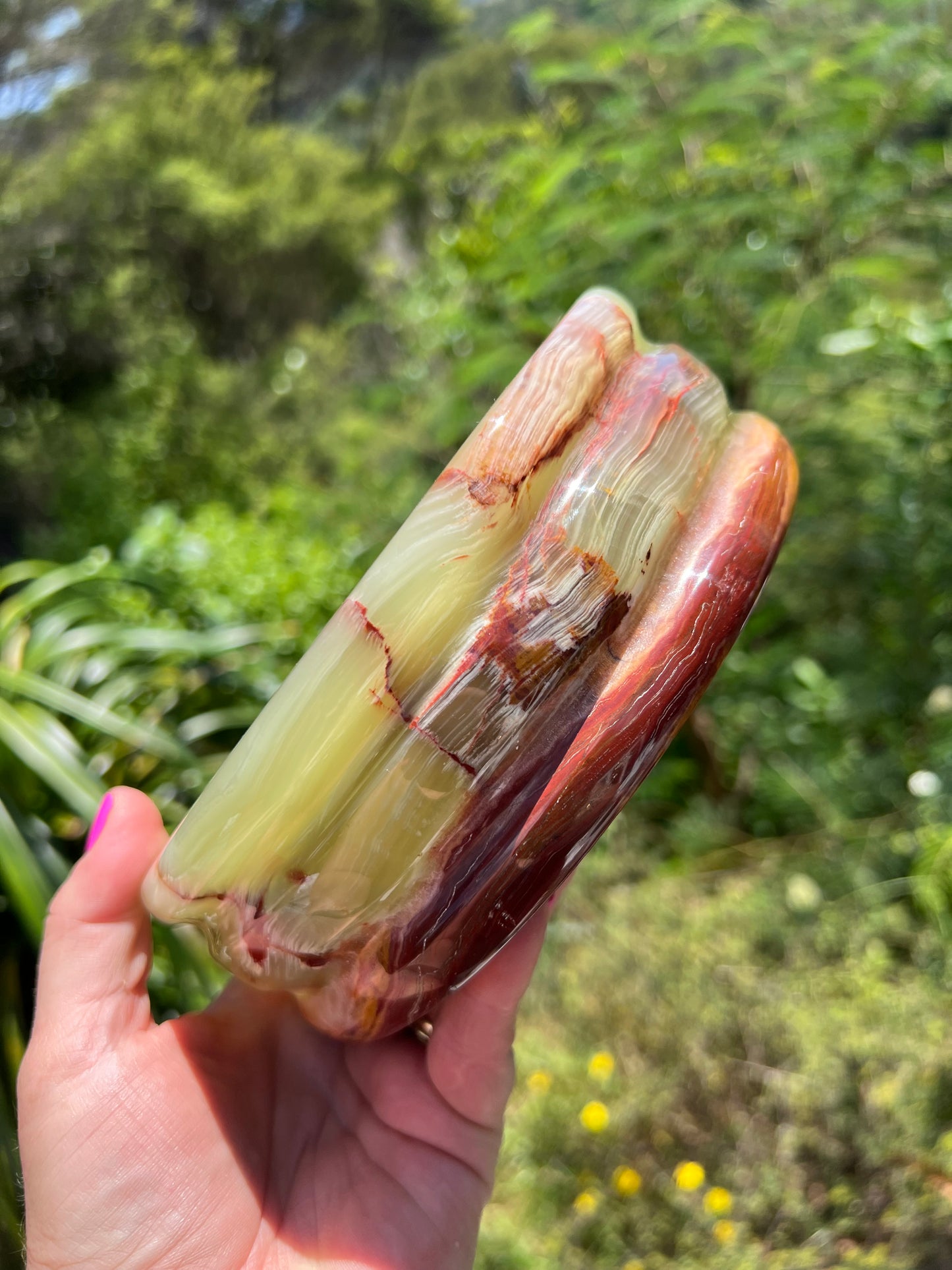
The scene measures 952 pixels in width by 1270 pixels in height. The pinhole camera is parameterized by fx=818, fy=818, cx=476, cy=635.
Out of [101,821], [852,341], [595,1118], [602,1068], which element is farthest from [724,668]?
[101,821]

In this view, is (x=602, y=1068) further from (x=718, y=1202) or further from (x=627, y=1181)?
(x=718, y=1202)

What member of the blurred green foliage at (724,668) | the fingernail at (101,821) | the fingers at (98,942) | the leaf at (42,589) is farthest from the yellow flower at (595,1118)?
the leaf at (42,589)

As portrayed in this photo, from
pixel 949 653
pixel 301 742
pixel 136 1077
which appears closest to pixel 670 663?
pixel 301 742

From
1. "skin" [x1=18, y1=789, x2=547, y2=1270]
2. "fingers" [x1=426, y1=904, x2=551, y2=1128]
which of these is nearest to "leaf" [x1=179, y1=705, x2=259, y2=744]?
"skin" [x1=18, y1=789, x2=547, y2=1270]

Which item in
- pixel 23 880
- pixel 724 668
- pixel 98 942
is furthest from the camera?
pixel 724 668

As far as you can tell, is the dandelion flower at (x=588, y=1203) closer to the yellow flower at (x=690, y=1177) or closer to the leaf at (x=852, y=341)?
the yellow flower at (x=690, y=1177)

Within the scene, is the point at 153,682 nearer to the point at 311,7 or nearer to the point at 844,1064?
the point at 844,1064
